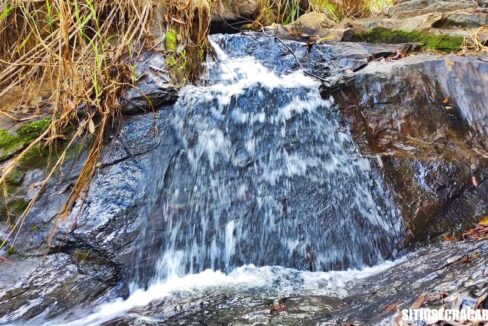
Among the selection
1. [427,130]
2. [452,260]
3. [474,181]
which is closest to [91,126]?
[452,260]

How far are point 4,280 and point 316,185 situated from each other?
6.51 feet

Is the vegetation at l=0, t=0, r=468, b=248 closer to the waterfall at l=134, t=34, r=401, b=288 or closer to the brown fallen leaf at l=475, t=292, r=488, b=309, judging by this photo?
the waterfall at l=134, t=34, r=401, b=288

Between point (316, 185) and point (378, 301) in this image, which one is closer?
point (378, 301)

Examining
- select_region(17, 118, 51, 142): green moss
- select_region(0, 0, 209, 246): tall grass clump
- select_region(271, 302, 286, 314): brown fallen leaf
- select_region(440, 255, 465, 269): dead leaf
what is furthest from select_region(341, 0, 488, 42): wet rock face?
select_region(17, 118, 51, 142): green moss

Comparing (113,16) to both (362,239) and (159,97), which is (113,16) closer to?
(159,97)

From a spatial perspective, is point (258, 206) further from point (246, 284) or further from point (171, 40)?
point (171, 40)

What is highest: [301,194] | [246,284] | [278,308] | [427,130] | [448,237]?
[427,130]

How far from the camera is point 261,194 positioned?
2.71 metres

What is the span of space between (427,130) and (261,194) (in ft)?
4.28

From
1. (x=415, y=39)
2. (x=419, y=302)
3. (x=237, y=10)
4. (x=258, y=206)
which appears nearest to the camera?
(x=419, y=302)

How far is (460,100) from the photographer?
2875 mm

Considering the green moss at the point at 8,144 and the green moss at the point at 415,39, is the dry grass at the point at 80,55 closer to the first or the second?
the green moss at the point at 8,144

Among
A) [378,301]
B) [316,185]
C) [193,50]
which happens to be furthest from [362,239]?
[193,50]

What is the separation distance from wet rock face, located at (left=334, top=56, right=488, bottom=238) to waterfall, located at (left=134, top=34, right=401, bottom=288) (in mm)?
161
